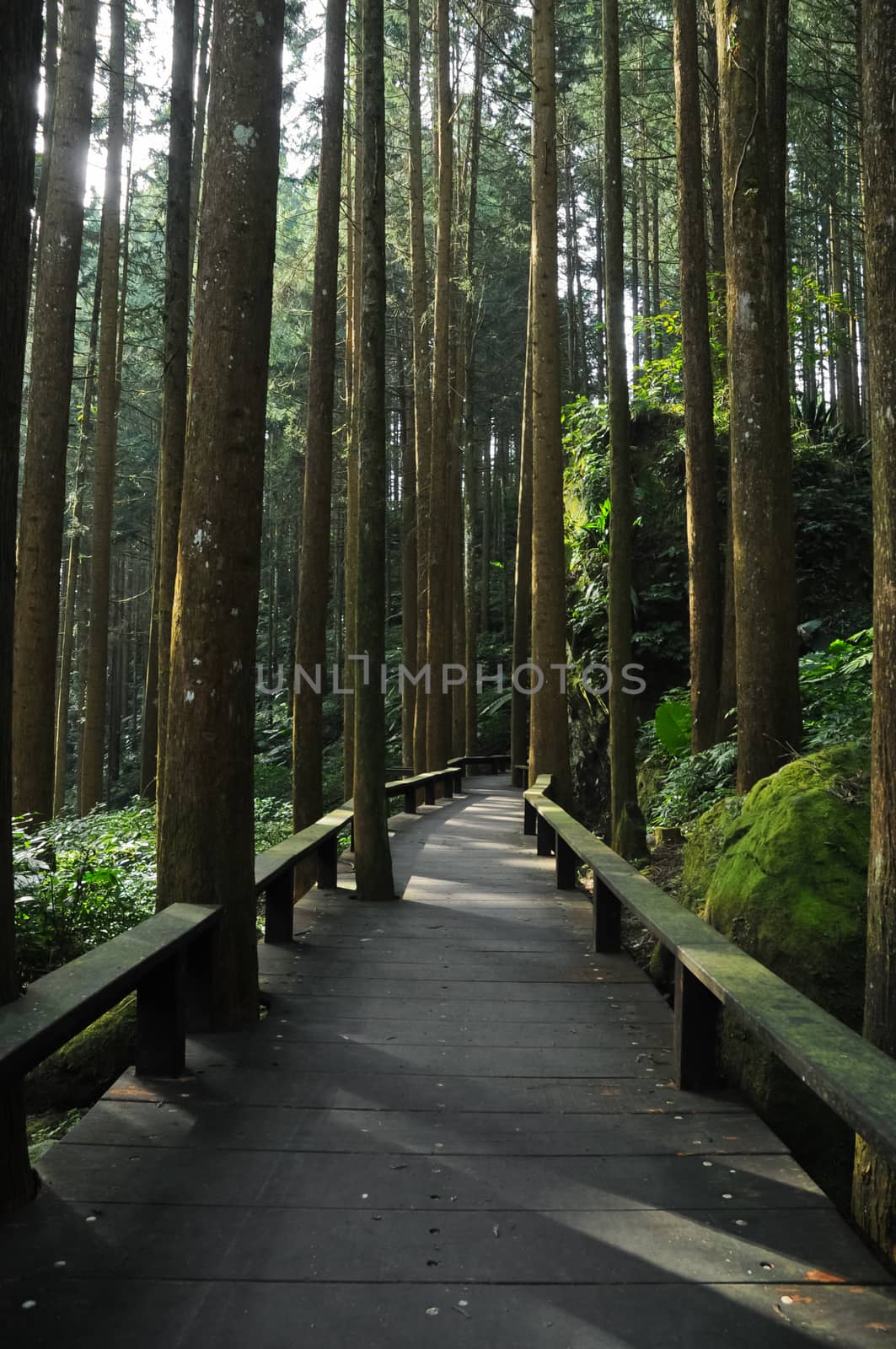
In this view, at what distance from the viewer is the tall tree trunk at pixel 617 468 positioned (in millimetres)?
11062

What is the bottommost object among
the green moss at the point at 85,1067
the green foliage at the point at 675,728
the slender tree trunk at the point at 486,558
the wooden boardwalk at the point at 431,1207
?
the green moss at the point at 85,1067

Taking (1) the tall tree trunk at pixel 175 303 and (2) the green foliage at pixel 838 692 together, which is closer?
(2) the green foliage at pixel 838 692

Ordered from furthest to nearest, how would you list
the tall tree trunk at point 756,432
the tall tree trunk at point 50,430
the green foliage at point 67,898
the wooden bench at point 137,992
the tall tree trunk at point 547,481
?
the tall tree trunk at point 547,481, the tall tree trunk at point 50,430, the tall tree trunk at point 756,432, the green foliage at point 67,898, the wooden bench at point 137,992

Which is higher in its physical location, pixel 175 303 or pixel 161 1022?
pixel 175 303

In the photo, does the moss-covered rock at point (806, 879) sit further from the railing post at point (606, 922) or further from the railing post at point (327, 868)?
the railing post at point (327, 868)

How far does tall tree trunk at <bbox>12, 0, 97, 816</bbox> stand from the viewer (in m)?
9.72

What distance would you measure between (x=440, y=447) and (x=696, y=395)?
7.86 metres

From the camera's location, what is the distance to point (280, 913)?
6277mm

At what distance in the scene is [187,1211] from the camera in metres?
2.87

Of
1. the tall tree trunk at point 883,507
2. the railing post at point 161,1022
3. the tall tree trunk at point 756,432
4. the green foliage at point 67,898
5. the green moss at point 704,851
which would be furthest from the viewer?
the tall tree trunk at point 756,432

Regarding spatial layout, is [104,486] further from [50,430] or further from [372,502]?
[372,502]

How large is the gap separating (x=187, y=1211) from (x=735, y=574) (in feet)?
19.9

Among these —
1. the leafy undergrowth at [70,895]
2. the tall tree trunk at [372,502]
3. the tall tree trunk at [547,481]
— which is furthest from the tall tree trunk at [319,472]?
the tall tree trunk at [547,481]

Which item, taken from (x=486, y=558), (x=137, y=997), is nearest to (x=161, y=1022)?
(x=137, y=997)
